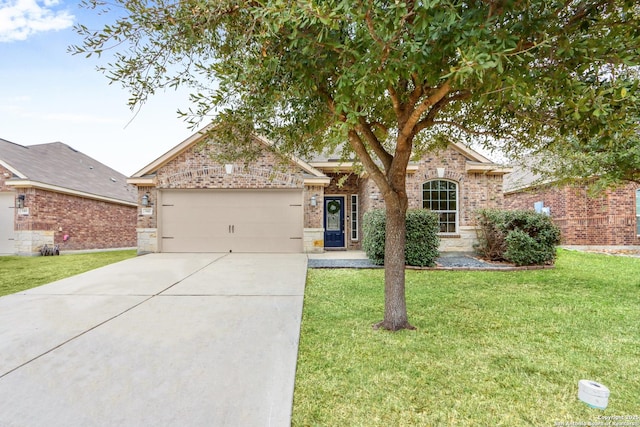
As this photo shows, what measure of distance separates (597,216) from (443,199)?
859 centimetres

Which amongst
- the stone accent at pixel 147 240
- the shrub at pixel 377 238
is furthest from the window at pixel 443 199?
the stone accent at pixel 147 240

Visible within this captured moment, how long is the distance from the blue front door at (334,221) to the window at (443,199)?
11.6ft

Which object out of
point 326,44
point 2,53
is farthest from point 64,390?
point 2,53

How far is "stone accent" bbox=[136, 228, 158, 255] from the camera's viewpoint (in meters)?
11.7

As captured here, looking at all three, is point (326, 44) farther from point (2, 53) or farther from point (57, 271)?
point (2, 53)

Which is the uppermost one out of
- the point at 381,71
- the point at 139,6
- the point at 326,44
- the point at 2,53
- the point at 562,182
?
the point at 2,53

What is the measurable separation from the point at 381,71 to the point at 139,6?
9.16 feet

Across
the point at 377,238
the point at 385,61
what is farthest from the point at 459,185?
the point at 385,61

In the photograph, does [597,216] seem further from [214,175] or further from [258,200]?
[214,175]

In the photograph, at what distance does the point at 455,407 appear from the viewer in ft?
8.02

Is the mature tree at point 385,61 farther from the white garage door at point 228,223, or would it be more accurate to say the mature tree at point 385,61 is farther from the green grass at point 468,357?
the white garage door at point 228,223

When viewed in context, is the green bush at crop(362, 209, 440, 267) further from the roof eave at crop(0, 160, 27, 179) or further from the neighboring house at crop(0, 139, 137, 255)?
the roof eave at crop(0, 160, 27, 179)

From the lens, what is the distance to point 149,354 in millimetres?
3385

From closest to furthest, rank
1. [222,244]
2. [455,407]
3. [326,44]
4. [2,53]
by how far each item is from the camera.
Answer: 1. [455,407]
2. [326,44]
3. [2,53]
4. [222,244]
